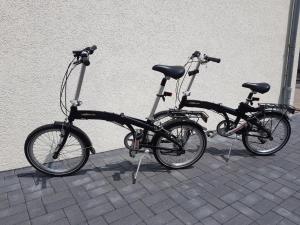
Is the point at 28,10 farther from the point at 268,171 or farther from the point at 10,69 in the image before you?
the point at 268,171

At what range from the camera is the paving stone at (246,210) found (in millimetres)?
2695

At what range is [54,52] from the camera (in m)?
3.46

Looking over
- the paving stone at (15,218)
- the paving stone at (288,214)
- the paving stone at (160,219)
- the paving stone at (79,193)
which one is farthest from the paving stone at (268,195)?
the paving stone at (15,218)

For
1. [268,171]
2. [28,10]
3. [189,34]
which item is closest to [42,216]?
[28,10]

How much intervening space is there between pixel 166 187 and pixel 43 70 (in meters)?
2.07

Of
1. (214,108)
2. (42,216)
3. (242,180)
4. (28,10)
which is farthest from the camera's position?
(214,108)

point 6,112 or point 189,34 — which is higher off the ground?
point 189,34

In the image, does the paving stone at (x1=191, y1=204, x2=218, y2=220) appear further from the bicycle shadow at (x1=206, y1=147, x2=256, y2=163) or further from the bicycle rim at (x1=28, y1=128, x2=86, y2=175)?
the bicycle rim at (x1=28, y1=128, x2=86, y2=175)

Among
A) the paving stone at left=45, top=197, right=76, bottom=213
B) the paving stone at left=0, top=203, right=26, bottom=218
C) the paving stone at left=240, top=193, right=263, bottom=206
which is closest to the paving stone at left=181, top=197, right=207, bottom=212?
the paving stone at left=240, top=193, right=263, bottom=206

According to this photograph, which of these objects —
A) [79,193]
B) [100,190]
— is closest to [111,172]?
[100,190]

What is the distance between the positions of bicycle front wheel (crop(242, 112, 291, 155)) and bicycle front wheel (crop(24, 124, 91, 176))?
236 centimetres

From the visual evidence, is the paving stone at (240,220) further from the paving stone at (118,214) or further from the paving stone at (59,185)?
the paving stone at (59,185)

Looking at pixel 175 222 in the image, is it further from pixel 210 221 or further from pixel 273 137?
pixel 273 137

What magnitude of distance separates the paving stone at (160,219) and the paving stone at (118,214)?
23 centimetres
